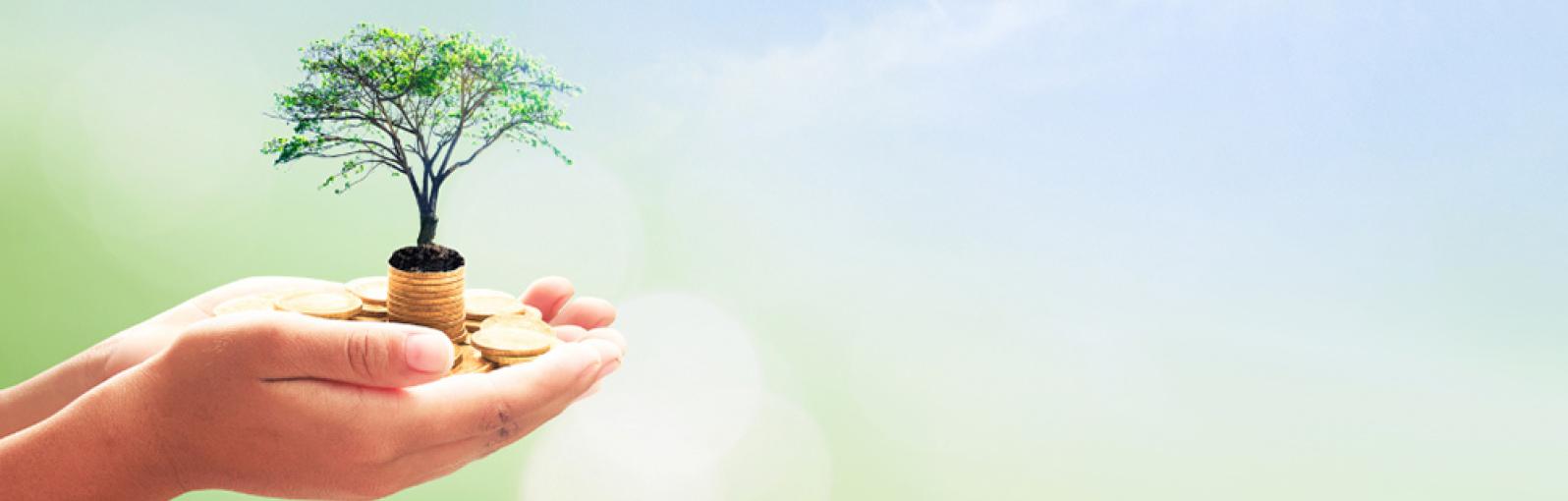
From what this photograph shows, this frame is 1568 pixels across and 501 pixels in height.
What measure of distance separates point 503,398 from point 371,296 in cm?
150

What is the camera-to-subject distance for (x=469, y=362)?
137 inches

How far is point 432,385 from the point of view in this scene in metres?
2.88

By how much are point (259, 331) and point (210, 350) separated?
150 millimetres

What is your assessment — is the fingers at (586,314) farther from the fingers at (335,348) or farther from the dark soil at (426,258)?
the fingers at (335,348)

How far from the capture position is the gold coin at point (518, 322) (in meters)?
3.84

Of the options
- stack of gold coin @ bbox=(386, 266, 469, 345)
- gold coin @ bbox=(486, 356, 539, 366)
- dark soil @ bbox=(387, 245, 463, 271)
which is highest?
dark soil @ bbox=(387, 245, 463, 271)

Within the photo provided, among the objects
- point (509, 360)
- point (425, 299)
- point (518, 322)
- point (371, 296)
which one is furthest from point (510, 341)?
point (371, 296)

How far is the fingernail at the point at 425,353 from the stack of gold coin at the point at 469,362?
816 mm

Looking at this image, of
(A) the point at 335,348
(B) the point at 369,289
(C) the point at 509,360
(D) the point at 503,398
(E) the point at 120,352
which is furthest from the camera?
(B) the point at 369,289

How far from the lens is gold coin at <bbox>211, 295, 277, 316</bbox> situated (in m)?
3.73

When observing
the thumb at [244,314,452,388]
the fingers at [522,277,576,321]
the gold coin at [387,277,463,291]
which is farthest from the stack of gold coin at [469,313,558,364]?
the thumb at [244,314,452,388]

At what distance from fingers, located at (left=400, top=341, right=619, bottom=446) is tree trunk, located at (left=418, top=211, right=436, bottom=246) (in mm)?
1118

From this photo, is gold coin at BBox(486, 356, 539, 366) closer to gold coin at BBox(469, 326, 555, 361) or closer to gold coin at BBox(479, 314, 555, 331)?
gold coin at BBox(469, 326, 555, 361)

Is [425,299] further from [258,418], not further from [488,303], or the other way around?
[258,418]
